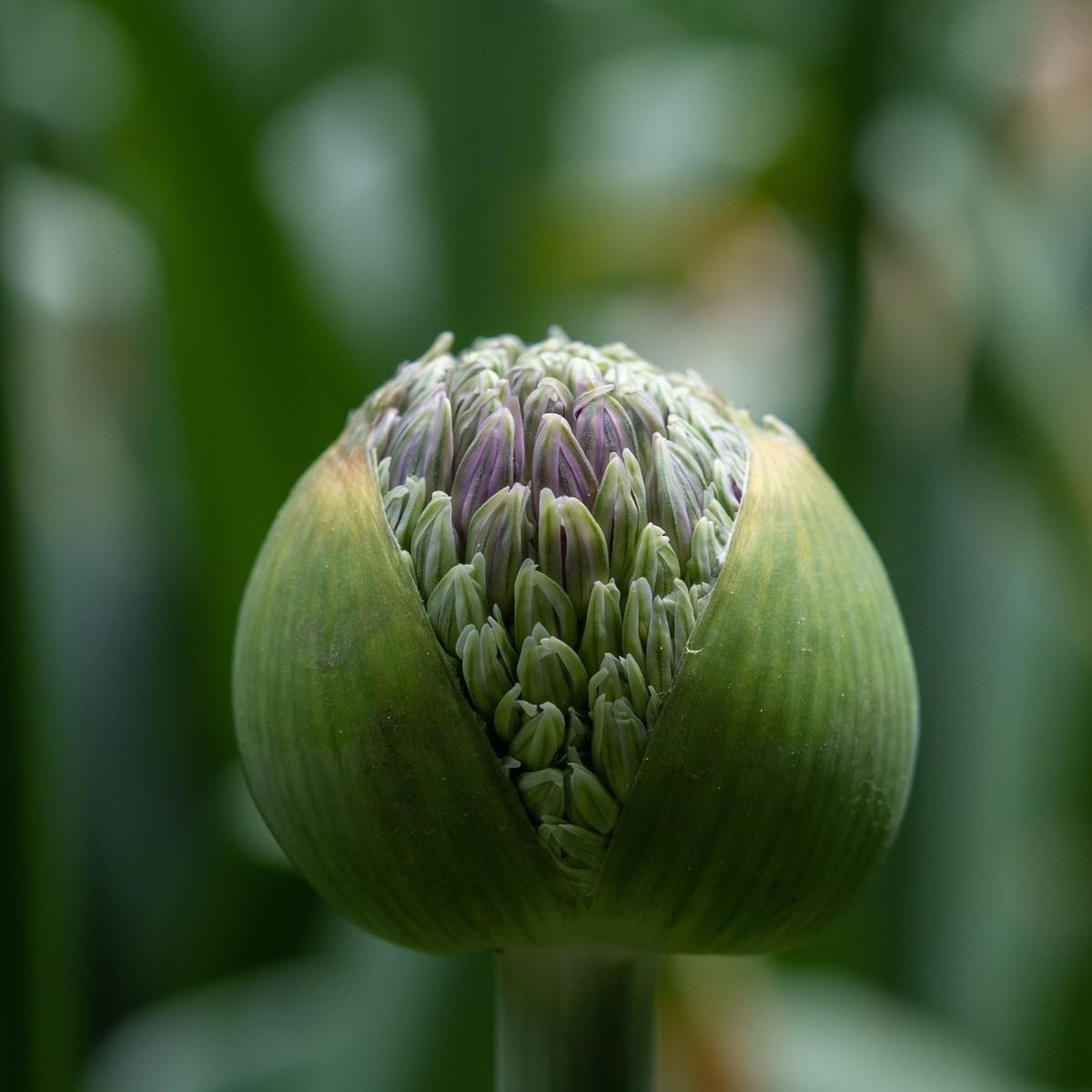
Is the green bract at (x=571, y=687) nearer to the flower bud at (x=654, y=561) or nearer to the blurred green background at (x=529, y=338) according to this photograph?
the flower bud at (x=654, y=561)

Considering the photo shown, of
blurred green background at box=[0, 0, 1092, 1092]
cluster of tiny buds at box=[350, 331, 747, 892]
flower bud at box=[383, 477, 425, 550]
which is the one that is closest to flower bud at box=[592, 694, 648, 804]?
cluster of tiny buds at box=[350, 331, 747, 892]

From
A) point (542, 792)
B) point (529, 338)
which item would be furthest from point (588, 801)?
point (529, 338)

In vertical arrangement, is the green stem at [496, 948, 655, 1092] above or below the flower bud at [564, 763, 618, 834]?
below

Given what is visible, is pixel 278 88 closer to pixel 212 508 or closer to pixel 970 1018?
pixel 212 508

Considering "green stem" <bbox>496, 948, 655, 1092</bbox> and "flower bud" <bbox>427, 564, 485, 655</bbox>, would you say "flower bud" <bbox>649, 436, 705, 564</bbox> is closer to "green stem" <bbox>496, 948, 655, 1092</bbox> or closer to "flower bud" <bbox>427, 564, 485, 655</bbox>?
"flower bud" <bbox>427, 564, 485, 655</bbox>

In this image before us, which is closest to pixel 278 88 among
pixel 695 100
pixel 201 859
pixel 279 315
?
pixel 279 315

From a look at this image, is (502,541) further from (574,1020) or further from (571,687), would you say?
(574,1020)
